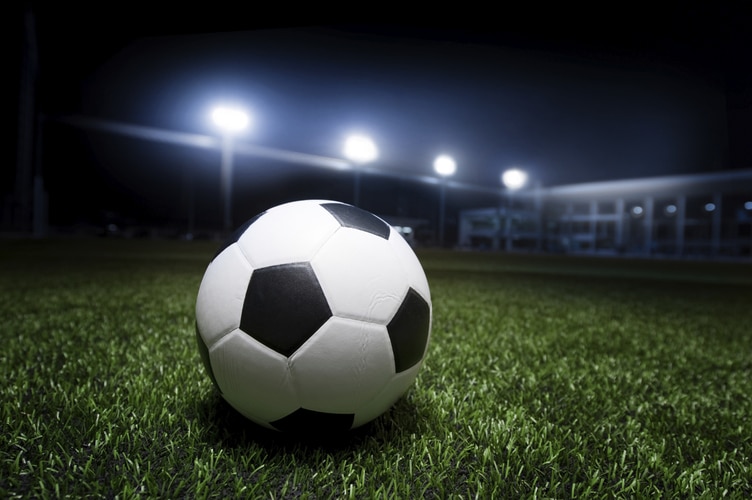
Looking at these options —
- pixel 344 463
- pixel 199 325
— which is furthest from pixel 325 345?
pixel 199 325

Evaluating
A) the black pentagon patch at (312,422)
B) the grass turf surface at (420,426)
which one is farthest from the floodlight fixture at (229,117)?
the black pentagon patch at (312,422)

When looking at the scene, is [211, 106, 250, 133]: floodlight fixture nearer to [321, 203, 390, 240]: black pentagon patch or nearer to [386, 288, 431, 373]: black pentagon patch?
[321, 203, 390, 240]: black pentagon patch

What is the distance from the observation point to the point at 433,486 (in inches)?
45.1

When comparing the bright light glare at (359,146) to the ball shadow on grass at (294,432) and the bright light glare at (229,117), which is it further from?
the ball shadow on grass at (294,432)

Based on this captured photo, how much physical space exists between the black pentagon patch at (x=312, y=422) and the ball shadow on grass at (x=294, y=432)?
0.07 ft

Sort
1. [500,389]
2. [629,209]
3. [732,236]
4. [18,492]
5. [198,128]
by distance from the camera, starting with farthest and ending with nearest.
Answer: [629,209], [732,236], [198,128], [500,389], [18,492]

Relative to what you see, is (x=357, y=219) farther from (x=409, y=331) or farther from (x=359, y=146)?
(x=359, y=146)

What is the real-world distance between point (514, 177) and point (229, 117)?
24.5 meters

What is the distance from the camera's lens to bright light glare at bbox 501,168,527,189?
116 feet

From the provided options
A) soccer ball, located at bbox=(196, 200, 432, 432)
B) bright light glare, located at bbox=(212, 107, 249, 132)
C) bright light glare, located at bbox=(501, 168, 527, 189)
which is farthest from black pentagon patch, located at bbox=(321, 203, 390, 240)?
bright light glare, located at bbox=(501, 168, 527, 189)

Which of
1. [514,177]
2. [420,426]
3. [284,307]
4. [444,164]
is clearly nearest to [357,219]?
[284,307]

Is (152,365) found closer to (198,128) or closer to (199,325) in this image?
(199,325)

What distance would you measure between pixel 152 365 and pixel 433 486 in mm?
1623

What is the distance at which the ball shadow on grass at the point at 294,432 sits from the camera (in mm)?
1308
